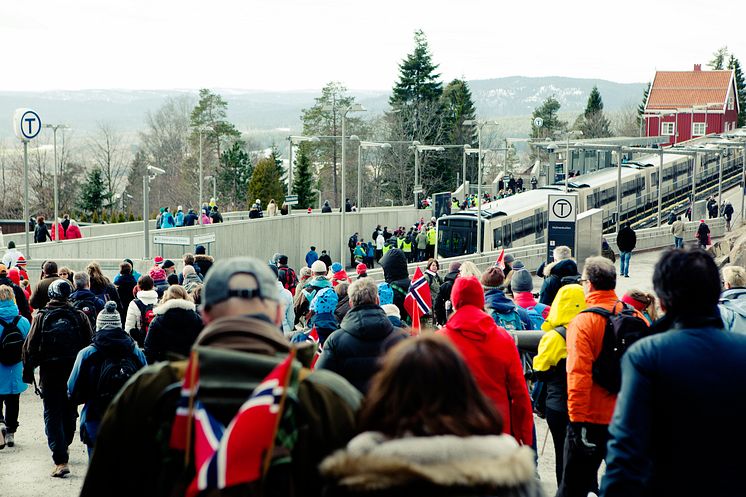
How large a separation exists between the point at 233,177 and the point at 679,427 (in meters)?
105

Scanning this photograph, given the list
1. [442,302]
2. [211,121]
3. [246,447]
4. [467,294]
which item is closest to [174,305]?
[467,294]

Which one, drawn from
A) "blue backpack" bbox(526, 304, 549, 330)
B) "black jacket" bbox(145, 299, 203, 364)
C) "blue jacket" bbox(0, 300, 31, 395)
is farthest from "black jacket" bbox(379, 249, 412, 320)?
"blue jacket" bbox(0, 300, 31, 395)

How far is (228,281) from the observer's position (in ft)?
11.1

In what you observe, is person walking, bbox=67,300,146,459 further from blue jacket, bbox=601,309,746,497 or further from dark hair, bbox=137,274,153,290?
blue jacket, bbox=601,309,746,497

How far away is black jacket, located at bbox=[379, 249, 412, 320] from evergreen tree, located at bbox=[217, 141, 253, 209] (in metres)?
95.2

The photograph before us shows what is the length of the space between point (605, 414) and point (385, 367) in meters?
4.09

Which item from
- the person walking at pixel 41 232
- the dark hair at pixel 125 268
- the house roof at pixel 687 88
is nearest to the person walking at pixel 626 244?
the person walking at pixel 41 232

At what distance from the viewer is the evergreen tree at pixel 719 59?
170 meters

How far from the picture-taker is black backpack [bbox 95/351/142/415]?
8.55m

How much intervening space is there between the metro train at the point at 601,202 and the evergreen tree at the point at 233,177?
1909 inches

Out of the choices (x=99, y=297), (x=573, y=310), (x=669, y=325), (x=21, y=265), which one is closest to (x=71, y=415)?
(x=99, y=297)

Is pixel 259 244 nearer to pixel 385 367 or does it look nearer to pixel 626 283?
pixel 626 283

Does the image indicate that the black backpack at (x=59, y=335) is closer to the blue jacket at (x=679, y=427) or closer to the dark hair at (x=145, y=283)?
the dark hair at (x=145, y=283)

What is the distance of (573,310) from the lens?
776cm
